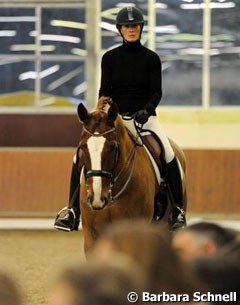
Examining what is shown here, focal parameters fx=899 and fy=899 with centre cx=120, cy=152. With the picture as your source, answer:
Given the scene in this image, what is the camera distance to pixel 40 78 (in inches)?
546

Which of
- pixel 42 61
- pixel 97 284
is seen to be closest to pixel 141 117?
pixel 97 284

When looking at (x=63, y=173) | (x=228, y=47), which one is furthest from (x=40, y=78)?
(x=228, y=47)

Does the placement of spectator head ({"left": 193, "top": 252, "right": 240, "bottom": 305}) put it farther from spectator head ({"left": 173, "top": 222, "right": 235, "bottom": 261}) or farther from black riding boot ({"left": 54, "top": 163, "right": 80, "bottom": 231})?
black riding boot ({"left": 54, "top": 163, "right": 80, "bottom": 231})

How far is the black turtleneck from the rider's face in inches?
1.5

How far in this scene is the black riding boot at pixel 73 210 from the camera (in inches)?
250

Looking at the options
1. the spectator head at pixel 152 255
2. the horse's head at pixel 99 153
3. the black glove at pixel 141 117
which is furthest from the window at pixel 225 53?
the spectator head at pixel 152 255

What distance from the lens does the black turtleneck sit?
657 centimetres

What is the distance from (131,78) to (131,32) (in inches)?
14.0

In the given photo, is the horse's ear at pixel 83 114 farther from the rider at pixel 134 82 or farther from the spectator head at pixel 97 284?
the spectator head at pixel 97 284

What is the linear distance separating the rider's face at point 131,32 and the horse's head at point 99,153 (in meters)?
0.85

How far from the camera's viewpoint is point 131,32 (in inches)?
262

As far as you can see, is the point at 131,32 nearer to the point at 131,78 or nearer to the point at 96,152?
the point at 131,78

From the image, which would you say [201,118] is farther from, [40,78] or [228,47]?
[40,78]

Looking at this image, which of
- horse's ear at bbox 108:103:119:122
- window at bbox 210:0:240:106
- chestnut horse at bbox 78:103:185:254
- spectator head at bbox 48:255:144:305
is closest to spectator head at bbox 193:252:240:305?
spectator head at bbox 48:255:144:305
